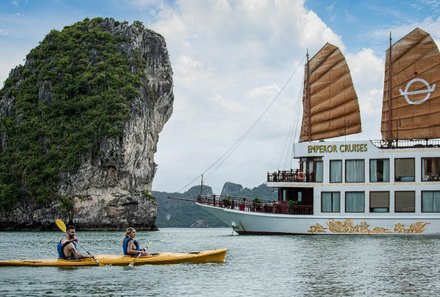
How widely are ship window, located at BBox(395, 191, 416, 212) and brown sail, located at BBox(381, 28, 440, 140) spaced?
359 centimetres

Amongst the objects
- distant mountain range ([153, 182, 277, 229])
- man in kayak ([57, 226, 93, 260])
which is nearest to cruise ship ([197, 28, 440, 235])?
man in kayak ([57, 226, 93, 260])

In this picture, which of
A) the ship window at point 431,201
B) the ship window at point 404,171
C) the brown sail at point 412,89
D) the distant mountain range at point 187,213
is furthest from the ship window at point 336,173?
the distant mountain range at point 187,213

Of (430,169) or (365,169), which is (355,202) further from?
(430,169)

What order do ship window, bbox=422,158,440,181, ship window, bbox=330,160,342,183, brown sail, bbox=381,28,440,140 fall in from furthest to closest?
ship window, bbox=330,160,342,183, brown sail, bbox=381,28,440,140, ship window, bbox=422,158,440,181

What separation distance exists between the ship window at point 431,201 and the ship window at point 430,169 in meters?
0.82

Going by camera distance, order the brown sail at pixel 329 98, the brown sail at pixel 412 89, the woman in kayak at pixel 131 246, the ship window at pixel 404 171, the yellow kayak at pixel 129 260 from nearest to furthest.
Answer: the yellow kayak at pixel 129 260 < the woman in kayak at pixel 131 246 < the ship window at pixel 404 171 < the brown sail at pixel 412 89 < the brown sail at pixel 329 98

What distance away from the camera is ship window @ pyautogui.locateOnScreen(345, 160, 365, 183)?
40.1m

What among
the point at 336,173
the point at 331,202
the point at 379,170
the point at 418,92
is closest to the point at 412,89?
the point at 418,92

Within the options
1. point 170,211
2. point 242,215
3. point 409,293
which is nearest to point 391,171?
point 242,215

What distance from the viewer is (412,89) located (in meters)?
41.0

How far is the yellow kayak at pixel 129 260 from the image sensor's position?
70.3ft

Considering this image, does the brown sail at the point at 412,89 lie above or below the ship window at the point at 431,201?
above

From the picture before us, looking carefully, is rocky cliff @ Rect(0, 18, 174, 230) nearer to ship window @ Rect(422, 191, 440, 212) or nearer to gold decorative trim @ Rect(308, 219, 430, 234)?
gold decorative trim @ Rect(308, 219, 430, 234)

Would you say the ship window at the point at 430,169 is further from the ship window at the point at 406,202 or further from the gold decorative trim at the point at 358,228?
the gold decorative trim at the point at 358,228
